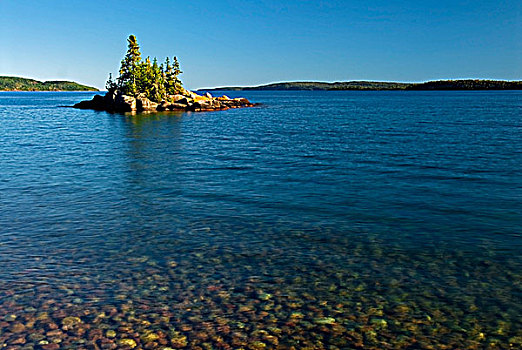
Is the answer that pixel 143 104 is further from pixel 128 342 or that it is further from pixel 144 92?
pixel 128 342

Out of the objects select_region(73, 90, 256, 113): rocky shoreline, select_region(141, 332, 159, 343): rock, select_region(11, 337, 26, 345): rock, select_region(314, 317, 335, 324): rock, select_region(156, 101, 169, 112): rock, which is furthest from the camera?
select_region(156, 101, 169, 112): rock

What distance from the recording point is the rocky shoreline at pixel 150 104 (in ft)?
354

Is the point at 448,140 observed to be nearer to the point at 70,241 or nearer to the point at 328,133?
the point at 328,133

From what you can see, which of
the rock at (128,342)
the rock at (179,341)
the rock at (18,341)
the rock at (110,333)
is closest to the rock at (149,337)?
the rock at (128,342)

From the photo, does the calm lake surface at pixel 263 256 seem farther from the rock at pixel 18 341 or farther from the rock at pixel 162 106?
the rock at pixel 162 106

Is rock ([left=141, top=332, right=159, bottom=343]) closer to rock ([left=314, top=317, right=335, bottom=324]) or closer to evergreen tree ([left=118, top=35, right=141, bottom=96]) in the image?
rock ([left=314, top=317, right=335, bottom=324])

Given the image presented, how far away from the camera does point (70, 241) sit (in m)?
16.3

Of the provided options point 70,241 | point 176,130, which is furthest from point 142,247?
point 176,130

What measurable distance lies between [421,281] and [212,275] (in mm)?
6369

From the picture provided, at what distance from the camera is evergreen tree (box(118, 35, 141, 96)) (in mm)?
115000

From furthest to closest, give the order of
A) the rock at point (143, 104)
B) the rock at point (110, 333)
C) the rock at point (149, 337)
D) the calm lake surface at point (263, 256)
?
the rock at point (143, 104), the calm lake surface at point (263, 256), the rock at point (110, 333), the rock at point (149, 337)

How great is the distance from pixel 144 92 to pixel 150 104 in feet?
24.3

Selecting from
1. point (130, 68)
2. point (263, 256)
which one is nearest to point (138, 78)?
point (130, 68)

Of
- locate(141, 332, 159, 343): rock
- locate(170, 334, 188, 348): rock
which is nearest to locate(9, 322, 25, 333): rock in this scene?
locate(141, 332, 159, 343): rock
